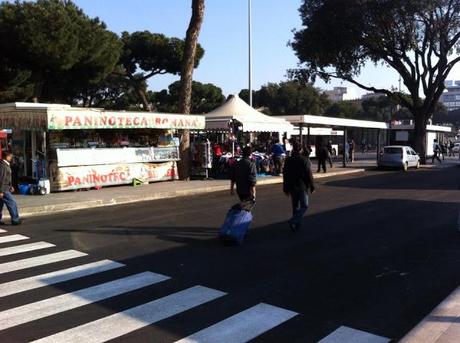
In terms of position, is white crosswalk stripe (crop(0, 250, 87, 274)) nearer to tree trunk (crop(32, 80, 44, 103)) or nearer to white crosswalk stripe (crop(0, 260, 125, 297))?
white crosswalk stripe (crop(0, 260, 125, 297))

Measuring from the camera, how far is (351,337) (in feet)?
16.2

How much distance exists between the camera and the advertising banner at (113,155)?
17016 millimetres

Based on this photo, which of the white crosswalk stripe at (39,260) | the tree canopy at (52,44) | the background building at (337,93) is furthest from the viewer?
the background building at (337,93)

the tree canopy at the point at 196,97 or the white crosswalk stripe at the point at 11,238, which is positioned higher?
the tree canopy at the point at 196,97

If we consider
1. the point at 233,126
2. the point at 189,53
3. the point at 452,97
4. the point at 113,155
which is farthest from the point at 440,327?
the point at 452,97

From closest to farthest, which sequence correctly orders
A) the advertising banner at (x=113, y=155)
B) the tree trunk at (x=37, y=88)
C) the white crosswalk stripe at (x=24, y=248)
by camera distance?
the white crosswalk stripe at (x=24, y=248)
the advertising banner at (x=113, y=155)
the tree trunk at (x=37, y=88)

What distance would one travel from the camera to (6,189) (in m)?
11.2

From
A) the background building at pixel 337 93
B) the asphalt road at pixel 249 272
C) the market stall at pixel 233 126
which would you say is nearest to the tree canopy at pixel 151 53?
the market stall at pixel 233 126

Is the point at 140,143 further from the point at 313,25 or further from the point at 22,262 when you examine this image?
the point at 313,25

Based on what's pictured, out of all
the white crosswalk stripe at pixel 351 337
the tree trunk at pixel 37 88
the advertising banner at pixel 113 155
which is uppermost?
the tree trunk at pixel 37 88

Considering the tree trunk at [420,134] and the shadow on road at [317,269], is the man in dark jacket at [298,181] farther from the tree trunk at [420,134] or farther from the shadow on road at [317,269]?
the tree trunk at [420,134]

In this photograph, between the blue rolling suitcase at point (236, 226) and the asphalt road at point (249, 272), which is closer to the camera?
the asphalt road at point (249, 272)

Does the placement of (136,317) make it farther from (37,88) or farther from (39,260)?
(37,88)

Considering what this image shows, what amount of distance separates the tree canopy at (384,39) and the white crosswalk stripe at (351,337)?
3254 centimetres
